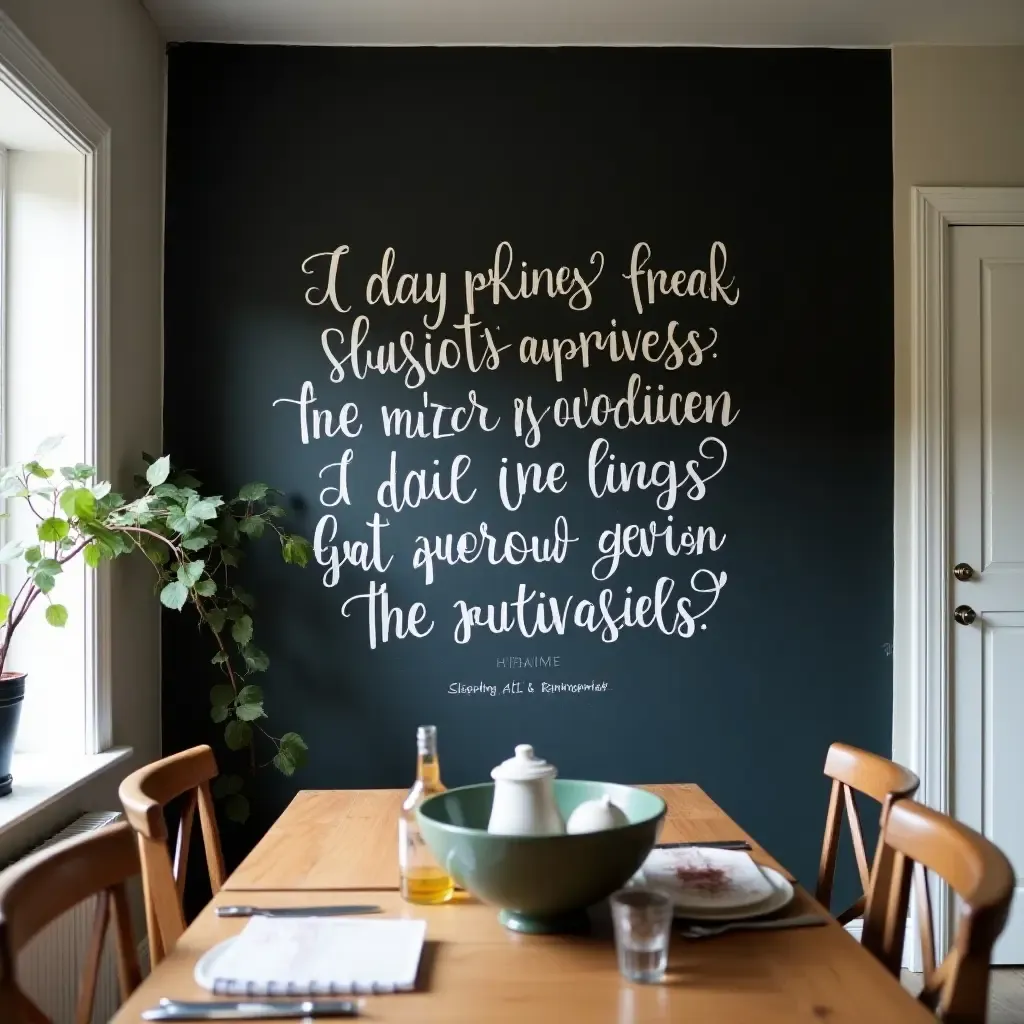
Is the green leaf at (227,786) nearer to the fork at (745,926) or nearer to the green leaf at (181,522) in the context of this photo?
the green leaf at (181,522)

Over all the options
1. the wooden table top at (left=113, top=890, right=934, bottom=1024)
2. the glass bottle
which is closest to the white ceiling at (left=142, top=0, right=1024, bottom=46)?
the glass bottle

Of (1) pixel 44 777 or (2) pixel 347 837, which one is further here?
(1) pixel 44 777

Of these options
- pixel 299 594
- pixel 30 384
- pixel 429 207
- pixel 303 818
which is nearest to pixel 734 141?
pixel 429 207

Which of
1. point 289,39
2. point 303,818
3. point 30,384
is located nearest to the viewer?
point 303,818

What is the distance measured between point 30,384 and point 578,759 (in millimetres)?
1773

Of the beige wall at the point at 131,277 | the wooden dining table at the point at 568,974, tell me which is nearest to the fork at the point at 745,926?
the wooden dining table at the point at 568,974

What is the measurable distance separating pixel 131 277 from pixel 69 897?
197 centimetres

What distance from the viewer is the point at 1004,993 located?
9.28 ft

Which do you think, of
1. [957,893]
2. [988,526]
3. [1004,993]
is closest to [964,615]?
[988,526]

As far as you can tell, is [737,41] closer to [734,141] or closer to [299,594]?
[734,141]

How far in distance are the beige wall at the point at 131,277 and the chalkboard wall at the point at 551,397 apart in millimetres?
80

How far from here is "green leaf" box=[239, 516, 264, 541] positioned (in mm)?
2773

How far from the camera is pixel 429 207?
3.02 meters

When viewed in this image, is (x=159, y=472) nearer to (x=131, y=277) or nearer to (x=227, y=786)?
(x=131, y=277)
